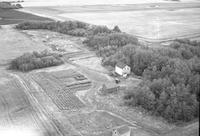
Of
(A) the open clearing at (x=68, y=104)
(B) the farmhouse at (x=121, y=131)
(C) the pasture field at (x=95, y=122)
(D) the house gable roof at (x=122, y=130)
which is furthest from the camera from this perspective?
(A) the open clearing at (x=68, y=104)

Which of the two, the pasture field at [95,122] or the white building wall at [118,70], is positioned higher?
the white building wall at [118,70]

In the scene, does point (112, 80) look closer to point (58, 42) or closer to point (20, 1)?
point (58, 42)

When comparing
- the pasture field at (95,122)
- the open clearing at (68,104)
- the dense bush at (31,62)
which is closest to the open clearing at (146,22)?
the open clearing at (68,104)

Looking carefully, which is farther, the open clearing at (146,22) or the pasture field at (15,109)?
the open clearing at (146,22)

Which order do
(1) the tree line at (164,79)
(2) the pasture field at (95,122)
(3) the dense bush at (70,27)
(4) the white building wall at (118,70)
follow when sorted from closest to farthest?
(2) the pasture field at (95,122) → (1) the tree line at (164,79) → (4) the white building wall at (118,70) → (3) the dense bush at (70,27)

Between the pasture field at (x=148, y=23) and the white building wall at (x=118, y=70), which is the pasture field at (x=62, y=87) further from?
the pasture field at (x=148, y=23)

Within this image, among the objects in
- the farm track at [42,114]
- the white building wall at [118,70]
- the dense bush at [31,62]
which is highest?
the dense bush at [31,62]

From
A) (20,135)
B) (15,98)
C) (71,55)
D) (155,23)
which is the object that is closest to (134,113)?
(20,135)
